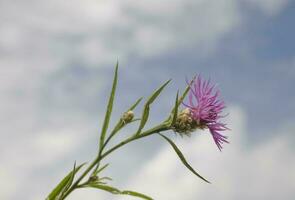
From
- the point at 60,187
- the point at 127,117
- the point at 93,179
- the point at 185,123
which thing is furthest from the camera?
the point at 185,123

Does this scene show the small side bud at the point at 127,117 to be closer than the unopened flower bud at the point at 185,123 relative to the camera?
Yes

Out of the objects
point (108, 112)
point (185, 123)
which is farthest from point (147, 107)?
point (185, 123)

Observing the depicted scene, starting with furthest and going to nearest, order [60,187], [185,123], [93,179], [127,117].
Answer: [185,123] → [127,117] → [93,179] → [60,187]

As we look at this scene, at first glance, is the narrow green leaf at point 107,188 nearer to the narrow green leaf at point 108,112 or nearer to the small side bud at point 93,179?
the small side bud at point 93,179

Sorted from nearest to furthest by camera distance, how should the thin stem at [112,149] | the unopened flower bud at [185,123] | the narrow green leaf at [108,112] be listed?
1. the thin stem at [112,149]
2. the narrow green leaf at [108,112]
3. the unopened flower bud at [185,123]

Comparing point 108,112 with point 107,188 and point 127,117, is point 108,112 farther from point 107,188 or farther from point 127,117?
point 107,188

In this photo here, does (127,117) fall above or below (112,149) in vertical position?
above

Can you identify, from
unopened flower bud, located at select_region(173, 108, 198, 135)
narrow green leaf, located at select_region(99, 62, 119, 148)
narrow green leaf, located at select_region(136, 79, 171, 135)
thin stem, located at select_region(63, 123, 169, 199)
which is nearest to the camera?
thin stem, located at select_region(63, 123, 169, 199)

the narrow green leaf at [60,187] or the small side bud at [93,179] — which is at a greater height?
the small side bud at [93,179]

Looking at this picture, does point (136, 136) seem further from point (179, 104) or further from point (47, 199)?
point (47, 199)

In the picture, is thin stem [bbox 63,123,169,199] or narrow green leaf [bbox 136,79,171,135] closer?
thin stem [bbox 63,123,169,199]

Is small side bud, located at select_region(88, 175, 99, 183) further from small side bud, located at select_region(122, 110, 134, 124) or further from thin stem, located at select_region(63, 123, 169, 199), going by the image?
small side bud, located at select_region(122, 110, 134, 124)

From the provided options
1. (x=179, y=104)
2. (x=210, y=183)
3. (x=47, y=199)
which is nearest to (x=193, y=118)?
(x=179, y=104)
